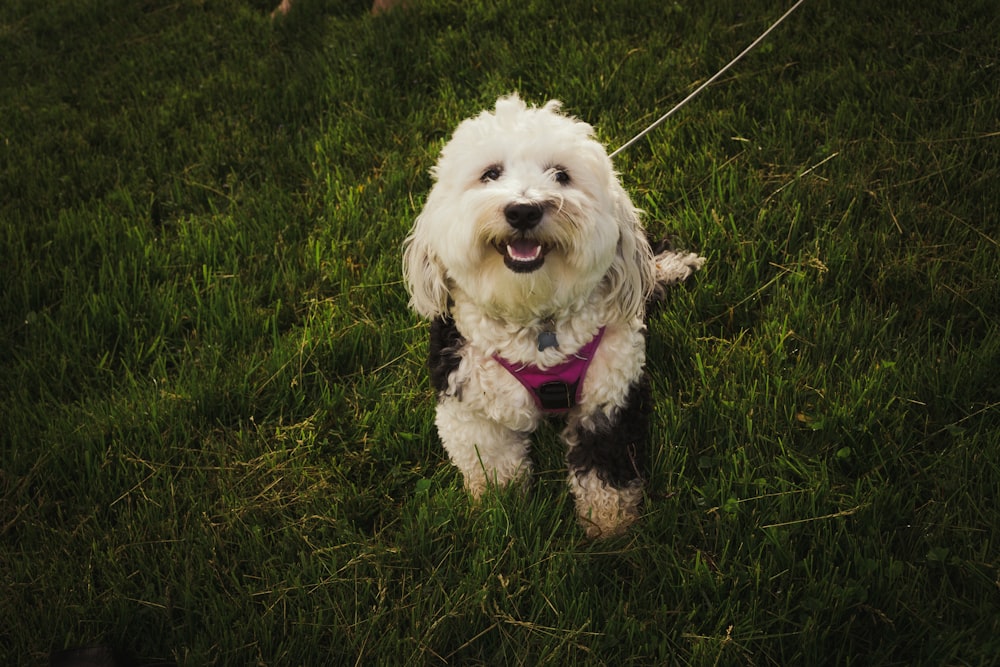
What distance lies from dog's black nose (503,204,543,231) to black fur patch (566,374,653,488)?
0.85 metres

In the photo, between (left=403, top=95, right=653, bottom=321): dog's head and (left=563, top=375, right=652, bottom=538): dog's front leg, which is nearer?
(left=403, top=95, right=653, bottom=321): dog's head

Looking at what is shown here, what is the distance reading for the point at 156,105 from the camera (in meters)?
5.73

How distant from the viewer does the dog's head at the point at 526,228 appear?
2391mm

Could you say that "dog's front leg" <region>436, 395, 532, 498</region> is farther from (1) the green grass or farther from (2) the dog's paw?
(2) the dog's paw

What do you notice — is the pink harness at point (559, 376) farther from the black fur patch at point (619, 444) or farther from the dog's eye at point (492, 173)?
the dog's eye at point (492, 173)

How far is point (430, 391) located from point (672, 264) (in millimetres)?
1410

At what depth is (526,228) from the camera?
238 centimetres

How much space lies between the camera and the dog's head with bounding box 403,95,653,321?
94.1 inches

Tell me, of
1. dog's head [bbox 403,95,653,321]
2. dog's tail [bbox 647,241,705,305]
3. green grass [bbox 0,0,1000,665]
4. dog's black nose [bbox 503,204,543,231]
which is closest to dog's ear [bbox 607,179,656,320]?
dog's head [bbox 403,95,653,321]

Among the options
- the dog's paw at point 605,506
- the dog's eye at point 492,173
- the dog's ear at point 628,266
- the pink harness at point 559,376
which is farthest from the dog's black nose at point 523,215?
the dog's paw at point 605,506

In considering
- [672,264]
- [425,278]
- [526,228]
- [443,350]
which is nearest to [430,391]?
[443,350]

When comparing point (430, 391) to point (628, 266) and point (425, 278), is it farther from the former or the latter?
point (628, 266)

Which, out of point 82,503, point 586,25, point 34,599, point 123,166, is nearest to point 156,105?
point 123,166

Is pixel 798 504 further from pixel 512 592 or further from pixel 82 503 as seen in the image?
pixel 82 503
